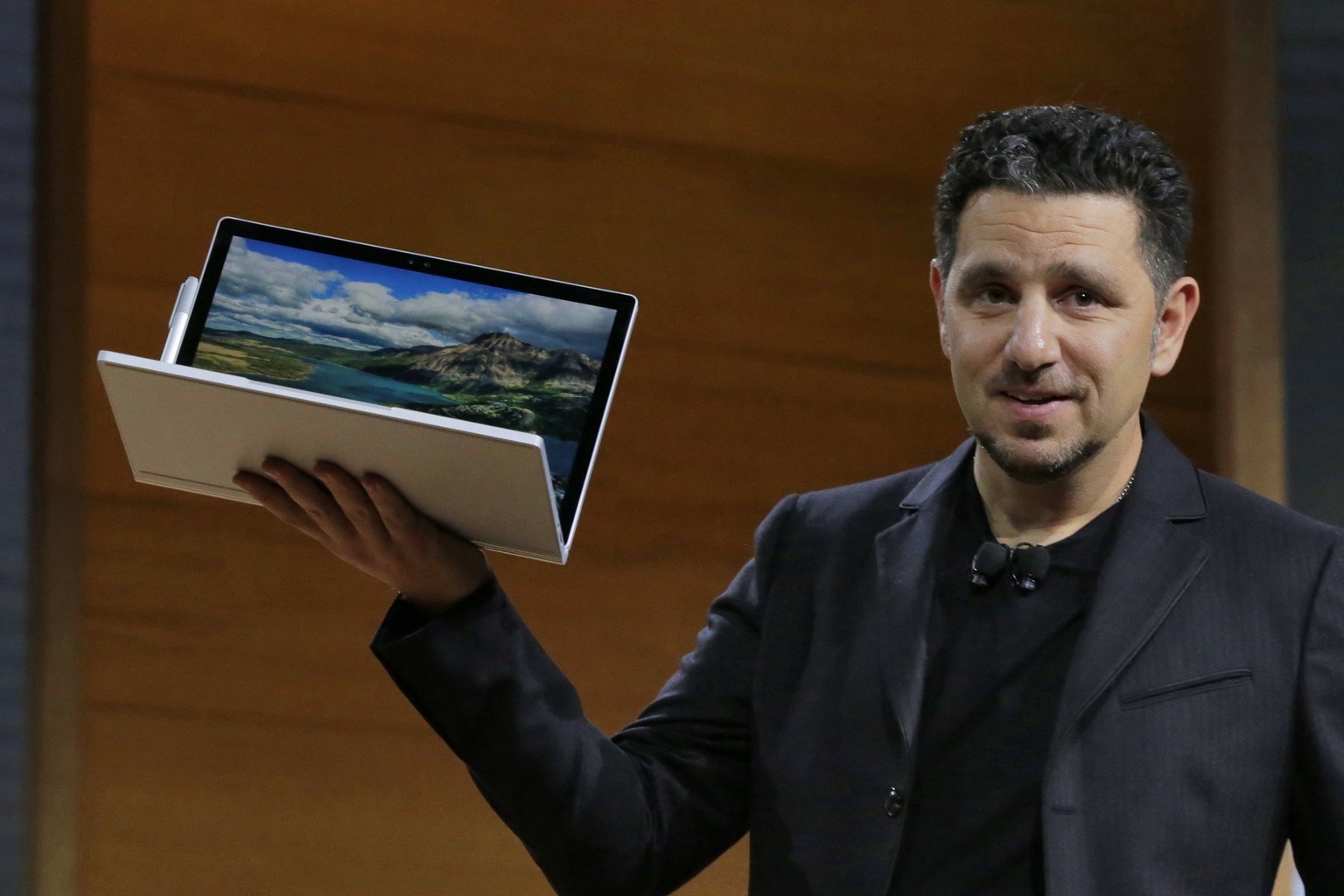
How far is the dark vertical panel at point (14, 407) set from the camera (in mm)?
1957

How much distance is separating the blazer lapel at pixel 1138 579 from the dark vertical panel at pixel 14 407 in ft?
4.84

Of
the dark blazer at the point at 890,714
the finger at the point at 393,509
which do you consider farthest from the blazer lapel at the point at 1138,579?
the finger at the point at 393,509

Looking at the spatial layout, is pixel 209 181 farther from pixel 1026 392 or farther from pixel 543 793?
pixel 1026 392

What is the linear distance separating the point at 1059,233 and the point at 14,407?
147 cm

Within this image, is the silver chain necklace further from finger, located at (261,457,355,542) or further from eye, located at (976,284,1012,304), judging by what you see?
finger, located at (261,457,355,542)

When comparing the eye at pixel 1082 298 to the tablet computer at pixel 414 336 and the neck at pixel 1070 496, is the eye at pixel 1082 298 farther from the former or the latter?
the tablet computer at pixel 414 336

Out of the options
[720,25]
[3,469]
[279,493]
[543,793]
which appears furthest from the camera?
[720,25]

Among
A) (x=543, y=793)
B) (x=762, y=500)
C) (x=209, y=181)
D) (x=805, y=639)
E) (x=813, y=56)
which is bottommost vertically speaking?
(x=543, y=793)

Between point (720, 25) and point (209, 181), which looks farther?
point (720, 25)

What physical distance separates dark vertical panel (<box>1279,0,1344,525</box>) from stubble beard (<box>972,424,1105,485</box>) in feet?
3.79

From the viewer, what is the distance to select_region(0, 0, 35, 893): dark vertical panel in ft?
6.42

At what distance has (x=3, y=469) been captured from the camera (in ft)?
6.44

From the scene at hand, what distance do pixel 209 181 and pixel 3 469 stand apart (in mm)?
501

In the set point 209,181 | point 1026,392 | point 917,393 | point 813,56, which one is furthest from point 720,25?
point 1026,392
